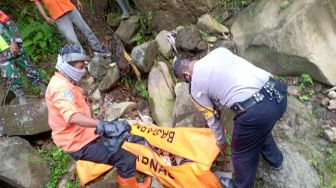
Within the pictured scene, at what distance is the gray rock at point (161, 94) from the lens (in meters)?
5.99

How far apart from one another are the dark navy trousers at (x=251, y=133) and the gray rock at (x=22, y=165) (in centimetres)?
300

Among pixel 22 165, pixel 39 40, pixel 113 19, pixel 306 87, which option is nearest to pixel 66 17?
pixel 113 19

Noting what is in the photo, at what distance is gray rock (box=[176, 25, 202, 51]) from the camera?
6363 mm

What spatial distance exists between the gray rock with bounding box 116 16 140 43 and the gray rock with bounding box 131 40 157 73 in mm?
942

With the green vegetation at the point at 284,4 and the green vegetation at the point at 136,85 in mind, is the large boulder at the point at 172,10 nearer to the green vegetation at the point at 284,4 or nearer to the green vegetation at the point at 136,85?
the green vegetation at the point at 136,85

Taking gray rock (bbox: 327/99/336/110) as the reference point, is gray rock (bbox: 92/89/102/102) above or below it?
below

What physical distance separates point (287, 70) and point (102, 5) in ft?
14.5

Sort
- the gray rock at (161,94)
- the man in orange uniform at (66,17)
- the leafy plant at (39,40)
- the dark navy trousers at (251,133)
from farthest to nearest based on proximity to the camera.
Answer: the leafy plant at (39,40) < the man in orange uniform at (66,17) < the gray rock at (161,94) < the dark navy trousers at (251,133)

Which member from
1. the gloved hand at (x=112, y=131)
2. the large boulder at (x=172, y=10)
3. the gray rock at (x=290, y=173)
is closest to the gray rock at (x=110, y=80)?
the large boulder at (x=172, y=10)

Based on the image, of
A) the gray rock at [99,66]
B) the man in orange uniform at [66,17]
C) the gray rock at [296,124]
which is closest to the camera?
the gray rock at [296,124]

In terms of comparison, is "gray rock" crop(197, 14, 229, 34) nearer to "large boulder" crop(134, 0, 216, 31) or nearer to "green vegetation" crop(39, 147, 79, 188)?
"large boulder" crop(134, 0, 216, 31)

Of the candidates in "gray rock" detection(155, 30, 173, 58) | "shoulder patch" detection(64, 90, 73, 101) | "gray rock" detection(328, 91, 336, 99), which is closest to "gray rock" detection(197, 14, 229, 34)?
"gray rock" detection(155, 30, 173, 58)

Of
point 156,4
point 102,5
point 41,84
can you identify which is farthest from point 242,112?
point 102,5

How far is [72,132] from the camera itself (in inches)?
178
